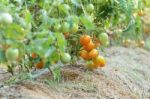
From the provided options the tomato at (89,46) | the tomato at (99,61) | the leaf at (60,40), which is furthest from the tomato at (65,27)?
the tomato at (99,61)

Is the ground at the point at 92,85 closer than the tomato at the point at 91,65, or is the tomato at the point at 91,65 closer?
the ground at the point at 92,85

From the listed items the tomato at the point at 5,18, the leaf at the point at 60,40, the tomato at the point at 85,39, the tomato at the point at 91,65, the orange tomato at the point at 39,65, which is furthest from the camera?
the tomato at the point at 91,65

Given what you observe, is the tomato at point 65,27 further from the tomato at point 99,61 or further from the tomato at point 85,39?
the tomato at point 99,61

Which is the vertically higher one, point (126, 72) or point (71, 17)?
point (71, 17)

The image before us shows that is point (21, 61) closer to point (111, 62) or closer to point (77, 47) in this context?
point (77, 47)

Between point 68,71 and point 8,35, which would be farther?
point 68,71

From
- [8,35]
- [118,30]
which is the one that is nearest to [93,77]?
[118,30]

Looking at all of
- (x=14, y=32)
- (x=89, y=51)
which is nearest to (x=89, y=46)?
(x=89, y=51)

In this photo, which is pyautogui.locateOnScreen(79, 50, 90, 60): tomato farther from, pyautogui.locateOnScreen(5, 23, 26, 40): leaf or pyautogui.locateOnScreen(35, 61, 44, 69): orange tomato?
pyautogui.locateOnScreen(5, 23, 26, 40): leaf
